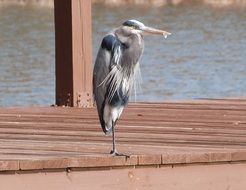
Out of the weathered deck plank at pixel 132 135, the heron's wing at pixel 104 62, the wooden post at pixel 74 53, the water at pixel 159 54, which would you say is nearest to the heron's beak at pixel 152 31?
the heron's wing at pixel 104 62

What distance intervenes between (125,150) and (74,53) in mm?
1905

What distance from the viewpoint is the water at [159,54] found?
11.8 meters

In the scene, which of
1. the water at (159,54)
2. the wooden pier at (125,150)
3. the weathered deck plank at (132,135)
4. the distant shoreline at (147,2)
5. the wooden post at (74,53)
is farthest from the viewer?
the distant shoreline at (147,2)

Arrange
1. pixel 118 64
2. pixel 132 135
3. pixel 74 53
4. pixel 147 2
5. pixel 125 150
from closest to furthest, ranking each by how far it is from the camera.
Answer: pixel 118 64
pixel 125 150
pixel 132 135
pixel 74 53
pixel 147 2

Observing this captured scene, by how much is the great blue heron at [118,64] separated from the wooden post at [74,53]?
6.40 ft

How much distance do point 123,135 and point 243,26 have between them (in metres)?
18.4

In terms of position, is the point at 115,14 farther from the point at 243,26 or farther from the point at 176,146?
the point at 176,146

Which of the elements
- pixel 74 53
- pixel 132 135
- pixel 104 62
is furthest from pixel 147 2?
pixel 104 62

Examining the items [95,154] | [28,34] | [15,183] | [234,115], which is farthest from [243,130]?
[28,34]

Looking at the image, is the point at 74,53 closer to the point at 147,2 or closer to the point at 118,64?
the point at 118,64

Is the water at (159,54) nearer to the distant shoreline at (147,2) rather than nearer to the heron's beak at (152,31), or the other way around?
the distant shoreline at (147,2)

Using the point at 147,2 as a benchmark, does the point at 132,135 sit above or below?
below

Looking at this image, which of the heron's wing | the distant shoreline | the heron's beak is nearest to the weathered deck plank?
the heron's wing

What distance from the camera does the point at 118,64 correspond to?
13.9 ft
